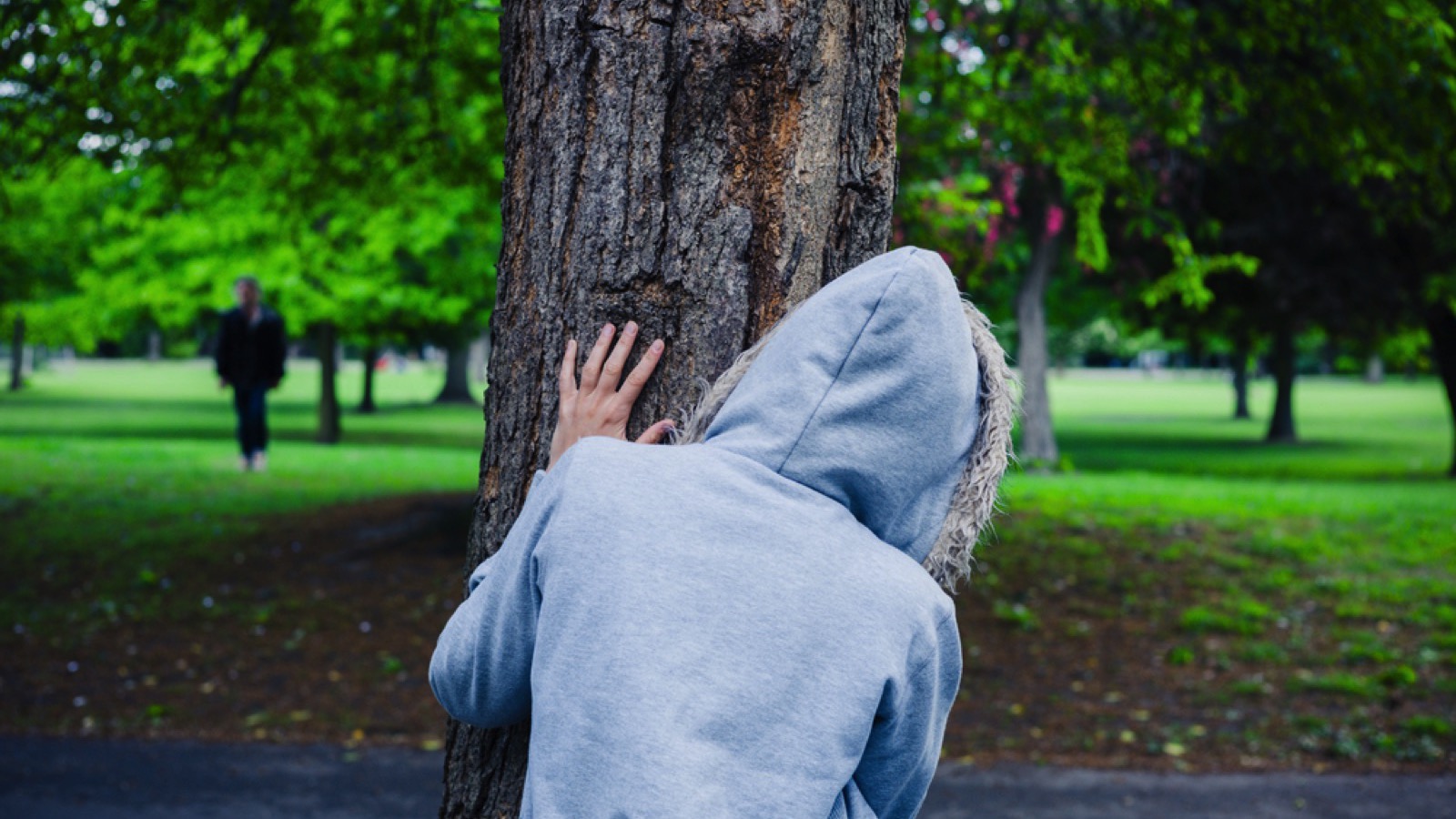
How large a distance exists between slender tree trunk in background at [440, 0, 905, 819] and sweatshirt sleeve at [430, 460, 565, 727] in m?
0.47

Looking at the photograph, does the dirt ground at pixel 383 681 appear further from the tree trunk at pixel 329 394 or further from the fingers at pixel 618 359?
the tree trunk at pixel 329 394

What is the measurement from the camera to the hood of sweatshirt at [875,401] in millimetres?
1647

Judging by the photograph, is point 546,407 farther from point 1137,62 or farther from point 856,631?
point 1137,62

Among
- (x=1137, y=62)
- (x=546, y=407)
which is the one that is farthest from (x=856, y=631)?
(x=1137, y=62)

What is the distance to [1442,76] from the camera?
6.37 meters

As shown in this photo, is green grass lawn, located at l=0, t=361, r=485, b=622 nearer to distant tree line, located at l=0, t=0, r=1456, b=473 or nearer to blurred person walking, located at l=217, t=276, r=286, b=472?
blurred person walking, located at l=217, t=276, r=286, b=472

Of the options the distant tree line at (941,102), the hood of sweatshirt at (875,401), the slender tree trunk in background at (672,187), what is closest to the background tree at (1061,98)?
the distant tree line at (941,102)

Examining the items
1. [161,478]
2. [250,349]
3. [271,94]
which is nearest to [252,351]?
[250,349]

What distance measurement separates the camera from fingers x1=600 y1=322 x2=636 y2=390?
2.21 metres

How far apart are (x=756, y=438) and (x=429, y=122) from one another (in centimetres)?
737

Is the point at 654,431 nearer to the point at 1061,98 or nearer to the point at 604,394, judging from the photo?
the point at 604,394

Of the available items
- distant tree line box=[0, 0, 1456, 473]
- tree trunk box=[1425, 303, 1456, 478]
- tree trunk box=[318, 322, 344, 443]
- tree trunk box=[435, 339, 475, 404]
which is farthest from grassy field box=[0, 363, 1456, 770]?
tree trunk box=[435, 339, 475, 404]

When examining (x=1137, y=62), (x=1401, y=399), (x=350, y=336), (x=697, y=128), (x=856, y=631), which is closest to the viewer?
(x=856, y=631)

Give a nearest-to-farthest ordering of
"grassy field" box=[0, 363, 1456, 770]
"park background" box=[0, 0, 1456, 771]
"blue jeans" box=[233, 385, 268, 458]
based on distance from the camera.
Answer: "grassy field" box=[0, 363, 1456, 770], "park background" box=[0, 0, 1456, 771], "blue jeans" box=[233, 385, 268, 458]
